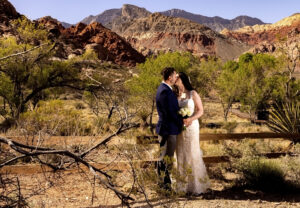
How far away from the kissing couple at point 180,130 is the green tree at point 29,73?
1170cm

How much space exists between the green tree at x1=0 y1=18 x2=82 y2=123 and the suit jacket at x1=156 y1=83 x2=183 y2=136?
11.8 meters

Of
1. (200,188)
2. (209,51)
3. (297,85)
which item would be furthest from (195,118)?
(209,51)

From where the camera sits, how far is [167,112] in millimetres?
4457

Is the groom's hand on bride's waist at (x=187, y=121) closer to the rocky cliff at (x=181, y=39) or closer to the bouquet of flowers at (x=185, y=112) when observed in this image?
the bouquet of flowers at (x=185, y=112)

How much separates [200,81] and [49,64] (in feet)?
36.9

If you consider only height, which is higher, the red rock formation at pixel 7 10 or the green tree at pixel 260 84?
the red rock formation at pixel 7 10

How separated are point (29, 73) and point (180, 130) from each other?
1391cm

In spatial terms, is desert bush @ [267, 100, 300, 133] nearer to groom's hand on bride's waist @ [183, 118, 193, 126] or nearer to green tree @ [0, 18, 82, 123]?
groom's hand on bride's waist @ [183, 118, 193, 126]

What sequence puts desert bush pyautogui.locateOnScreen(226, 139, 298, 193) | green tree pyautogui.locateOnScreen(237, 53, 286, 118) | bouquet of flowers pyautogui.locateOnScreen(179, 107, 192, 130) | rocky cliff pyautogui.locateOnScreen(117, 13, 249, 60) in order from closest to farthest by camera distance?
bouquet of flowers pyautogui.locateOnScreen(179, 107, 192, 130), desert bush pyautogui.locateOnScreen(226, 139, 298, 193), green tree pyautogui.locateOnScreen(237, 53, 286, 118), rocky cliff pyautogui.locateOnScreen(117, 13, 249, 60)

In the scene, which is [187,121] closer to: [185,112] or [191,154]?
[185,112]

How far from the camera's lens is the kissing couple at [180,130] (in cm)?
448

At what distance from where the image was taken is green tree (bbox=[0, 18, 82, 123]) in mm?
15430

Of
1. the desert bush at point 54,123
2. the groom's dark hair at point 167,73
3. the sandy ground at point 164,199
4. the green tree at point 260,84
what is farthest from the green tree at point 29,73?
the green tree at point 260,84

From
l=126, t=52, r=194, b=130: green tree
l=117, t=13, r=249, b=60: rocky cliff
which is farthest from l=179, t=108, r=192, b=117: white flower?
l=117, t=13, r=249, b=60: rocky cliff
